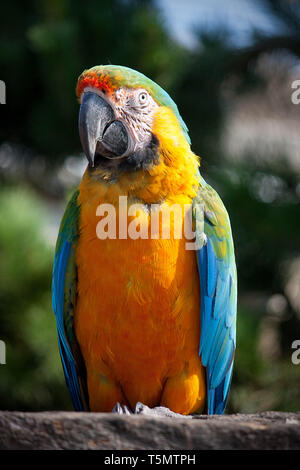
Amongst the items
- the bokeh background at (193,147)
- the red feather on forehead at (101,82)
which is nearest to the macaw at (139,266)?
the red feather on forehead at (101,82)

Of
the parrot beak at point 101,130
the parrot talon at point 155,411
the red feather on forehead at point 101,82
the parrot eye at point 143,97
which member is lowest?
the parrot talon at point 155,411

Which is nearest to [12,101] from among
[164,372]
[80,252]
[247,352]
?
[247,352]

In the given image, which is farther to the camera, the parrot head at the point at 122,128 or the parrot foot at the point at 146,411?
the parrot head at the point at 122,128

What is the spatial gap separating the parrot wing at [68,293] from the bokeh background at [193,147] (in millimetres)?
1752

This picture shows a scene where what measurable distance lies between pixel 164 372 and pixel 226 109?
3115mm

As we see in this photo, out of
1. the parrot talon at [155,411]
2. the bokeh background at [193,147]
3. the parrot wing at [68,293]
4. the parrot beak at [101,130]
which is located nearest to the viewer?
the parrot talon at [155,411]

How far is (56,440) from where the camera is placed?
1205mm

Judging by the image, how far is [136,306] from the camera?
190 centimetres

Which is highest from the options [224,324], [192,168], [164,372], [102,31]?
[102,31]

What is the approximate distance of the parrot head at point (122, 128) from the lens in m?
1.90

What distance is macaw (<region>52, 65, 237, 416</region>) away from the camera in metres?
1.90

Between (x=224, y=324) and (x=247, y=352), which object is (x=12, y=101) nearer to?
(x=247, y=352)

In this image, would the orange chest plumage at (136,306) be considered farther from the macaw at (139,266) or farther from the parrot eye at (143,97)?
the parrot eye at (143,97)

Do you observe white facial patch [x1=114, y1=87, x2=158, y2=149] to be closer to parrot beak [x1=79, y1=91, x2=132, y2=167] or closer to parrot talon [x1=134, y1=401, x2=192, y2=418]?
parrot beak [x1=79, y1=91, x2=132, y2=167]
